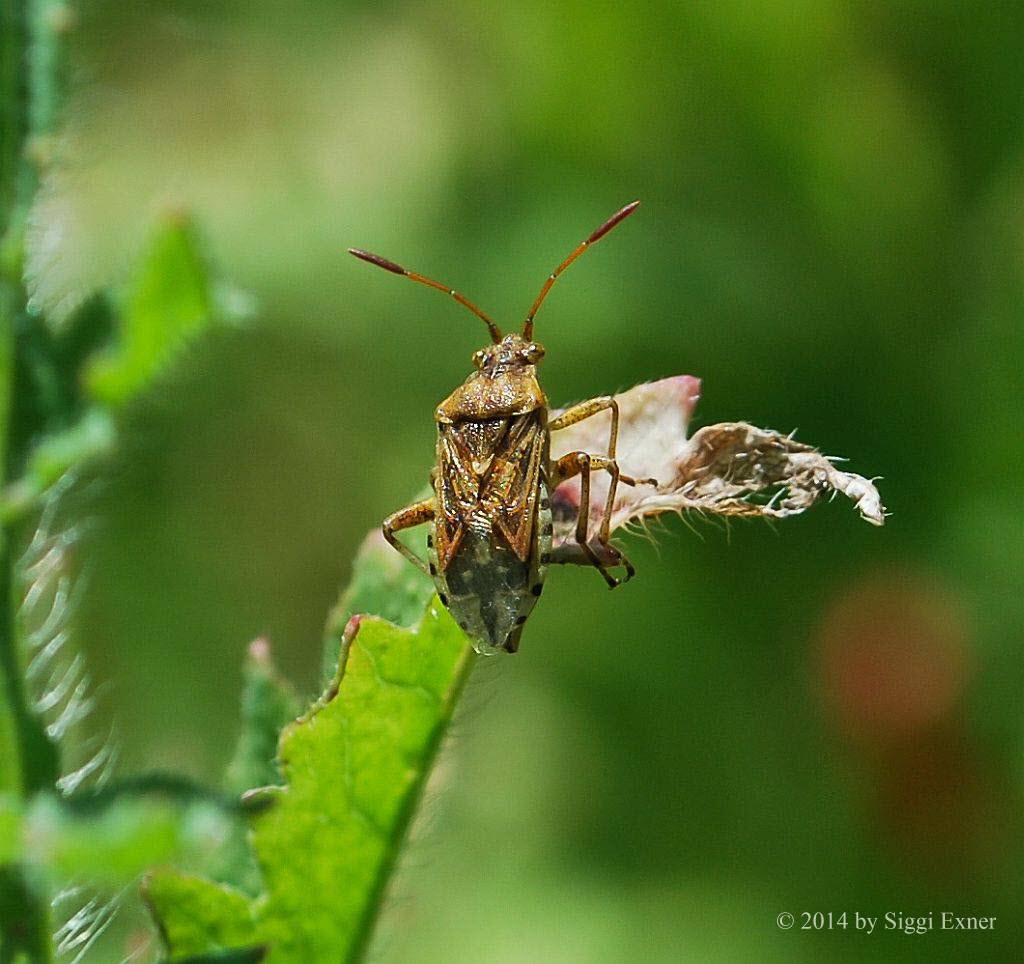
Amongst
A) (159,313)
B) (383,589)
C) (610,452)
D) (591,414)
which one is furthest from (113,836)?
(591,414)

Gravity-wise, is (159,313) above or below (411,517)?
above

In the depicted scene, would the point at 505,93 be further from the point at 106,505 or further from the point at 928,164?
the point at 106,505

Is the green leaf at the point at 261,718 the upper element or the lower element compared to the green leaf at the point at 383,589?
lower

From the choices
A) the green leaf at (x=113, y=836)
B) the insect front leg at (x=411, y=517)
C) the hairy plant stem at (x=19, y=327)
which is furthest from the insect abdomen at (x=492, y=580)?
the green leaf at (x=113, y=836)

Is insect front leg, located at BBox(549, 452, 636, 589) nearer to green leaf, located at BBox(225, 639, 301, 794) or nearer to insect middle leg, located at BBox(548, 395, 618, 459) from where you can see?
insect middle leg, located at BBox(548, 395, 618, 459)

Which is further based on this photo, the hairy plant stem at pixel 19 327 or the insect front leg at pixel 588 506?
the insect front leg at pixel 588 506

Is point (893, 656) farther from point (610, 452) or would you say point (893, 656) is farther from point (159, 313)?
point (159, 313)

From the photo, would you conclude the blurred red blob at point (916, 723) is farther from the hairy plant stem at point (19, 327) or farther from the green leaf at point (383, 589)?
the hairy plant stem at point (19, 327)
